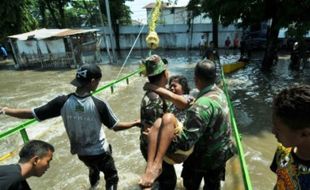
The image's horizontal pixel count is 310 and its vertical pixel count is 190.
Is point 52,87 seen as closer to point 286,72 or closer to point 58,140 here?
point 58,140

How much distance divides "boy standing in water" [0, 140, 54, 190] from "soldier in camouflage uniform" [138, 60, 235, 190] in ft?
2.96

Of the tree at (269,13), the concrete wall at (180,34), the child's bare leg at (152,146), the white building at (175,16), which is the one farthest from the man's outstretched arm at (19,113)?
the white building at (175,16)

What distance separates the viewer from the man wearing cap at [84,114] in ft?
11.8

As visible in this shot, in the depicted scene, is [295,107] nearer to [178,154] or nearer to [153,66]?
[178,154]

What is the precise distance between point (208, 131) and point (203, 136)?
85 mm

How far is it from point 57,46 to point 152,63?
2294 centimetres

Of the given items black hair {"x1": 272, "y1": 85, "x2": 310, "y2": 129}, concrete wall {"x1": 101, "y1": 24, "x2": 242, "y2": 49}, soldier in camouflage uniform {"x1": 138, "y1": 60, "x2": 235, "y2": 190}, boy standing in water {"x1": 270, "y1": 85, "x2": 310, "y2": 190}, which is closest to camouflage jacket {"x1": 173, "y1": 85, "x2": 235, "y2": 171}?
soldier in camouflage uniform {"x1": 138, "y1": 60, "x2": 235, "y2": 190}

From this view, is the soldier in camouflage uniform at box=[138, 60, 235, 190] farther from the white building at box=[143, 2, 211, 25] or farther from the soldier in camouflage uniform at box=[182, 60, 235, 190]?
the white building at box=[143, 2, 211, 25]

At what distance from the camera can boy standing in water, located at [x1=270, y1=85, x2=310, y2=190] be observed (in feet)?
5.63

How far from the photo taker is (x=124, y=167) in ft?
21.1

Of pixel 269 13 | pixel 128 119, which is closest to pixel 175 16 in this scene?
pixel 269 13

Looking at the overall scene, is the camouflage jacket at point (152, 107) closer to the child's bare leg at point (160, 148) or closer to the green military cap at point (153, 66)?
the green military cap at point (153, 66)

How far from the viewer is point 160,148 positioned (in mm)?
2631

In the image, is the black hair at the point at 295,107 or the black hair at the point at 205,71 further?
the black hair at the point at 205,71
